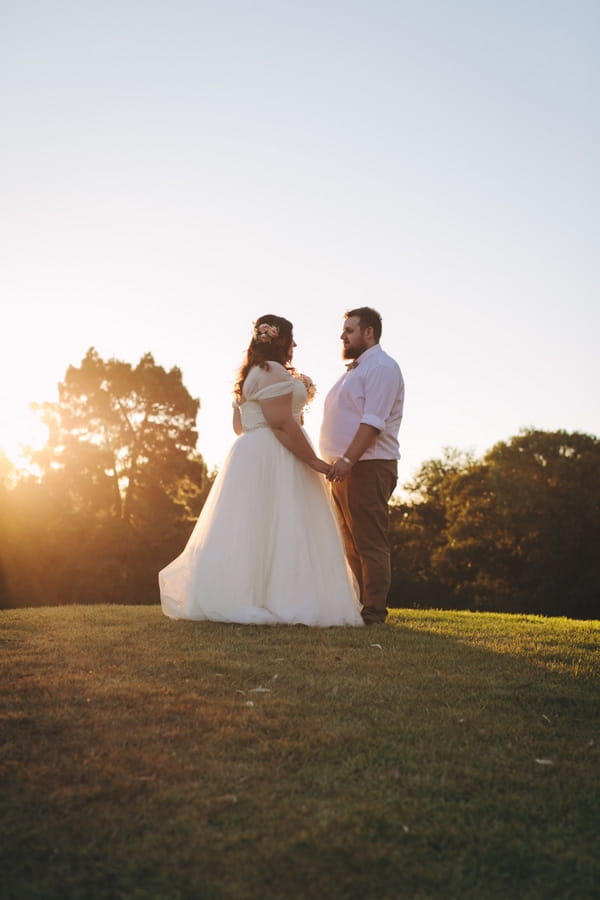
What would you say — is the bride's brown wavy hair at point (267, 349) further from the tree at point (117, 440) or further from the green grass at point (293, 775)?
the tree at point (117, 440)

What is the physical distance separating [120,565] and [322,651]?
1239 inches

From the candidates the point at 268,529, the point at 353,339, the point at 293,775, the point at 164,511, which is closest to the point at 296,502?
the point at 268,529

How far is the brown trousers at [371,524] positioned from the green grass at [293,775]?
8.28 ft

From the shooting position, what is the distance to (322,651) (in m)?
6.07

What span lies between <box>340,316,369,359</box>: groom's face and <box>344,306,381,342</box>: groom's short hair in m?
0.04

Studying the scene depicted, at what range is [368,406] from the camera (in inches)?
335

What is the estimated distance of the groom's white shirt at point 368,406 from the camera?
855 cm

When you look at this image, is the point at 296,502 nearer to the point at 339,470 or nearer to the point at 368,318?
the point at 339,470

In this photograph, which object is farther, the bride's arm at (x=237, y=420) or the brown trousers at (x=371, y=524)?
the bride's arm at (x=237, y=420)

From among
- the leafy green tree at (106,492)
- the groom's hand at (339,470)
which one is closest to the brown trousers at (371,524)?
the groom's hand at (339,470)

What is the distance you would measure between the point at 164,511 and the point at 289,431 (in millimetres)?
31084

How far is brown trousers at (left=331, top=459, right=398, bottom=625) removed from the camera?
8.47 meters

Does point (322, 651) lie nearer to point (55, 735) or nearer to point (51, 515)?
point (55, 735)

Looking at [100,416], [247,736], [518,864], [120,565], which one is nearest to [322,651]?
[247,736]
